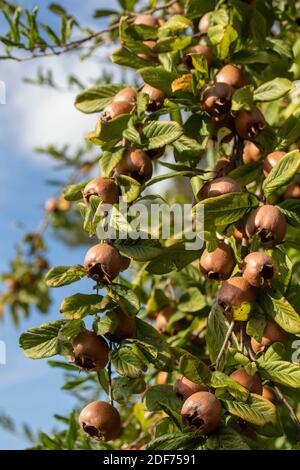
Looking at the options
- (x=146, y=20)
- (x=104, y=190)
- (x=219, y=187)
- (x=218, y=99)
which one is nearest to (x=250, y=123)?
(x=218, y=99)

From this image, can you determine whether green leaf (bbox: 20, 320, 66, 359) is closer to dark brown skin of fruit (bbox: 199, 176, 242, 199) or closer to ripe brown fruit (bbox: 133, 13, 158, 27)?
dark brown skin of fruit (bbox: 199, 176, 242, 199)

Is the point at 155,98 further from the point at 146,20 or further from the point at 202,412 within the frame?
the point at 202,412

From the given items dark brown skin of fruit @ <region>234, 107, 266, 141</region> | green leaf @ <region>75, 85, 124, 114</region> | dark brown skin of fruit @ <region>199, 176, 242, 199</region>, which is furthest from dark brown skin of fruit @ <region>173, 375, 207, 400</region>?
green leaf @ <region>75, 85, 124, 114</region>

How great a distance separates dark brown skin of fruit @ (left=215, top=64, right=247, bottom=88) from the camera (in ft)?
3.64

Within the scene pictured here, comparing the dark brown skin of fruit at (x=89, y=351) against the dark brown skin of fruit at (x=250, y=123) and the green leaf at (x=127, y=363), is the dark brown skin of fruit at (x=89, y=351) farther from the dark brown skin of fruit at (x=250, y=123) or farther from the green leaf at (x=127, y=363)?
the dark brown skin of fruit at (x=250, y=123)

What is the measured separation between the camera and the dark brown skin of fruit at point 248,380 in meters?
0.88

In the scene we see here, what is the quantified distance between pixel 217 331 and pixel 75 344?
0.78ft

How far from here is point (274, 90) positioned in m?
1.10

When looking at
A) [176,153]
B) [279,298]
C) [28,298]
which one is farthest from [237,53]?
[28,298]

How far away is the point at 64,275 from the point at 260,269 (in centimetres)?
27

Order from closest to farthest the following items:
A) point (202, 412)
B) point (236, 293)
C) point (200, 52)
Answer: point (202, 412) < point (236, 293) < point (200, 52)

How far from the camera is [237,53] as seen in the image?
1217 mm

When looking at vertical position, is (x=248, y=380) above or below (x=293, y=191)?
above

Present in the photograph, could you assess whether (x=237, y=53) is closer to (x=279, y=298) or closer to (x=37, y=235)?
(x=279, y=298)
